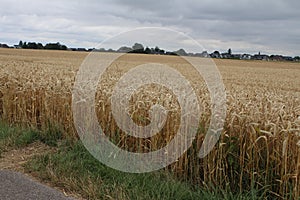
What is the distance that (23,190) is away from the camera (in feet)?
11.9

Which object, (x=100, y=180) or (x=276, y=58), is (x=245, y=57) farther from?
(x=100, y=180)

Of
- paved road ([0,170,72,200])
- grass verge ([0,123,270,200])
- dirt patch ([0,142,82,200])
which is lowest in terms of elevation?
dirt patch ([0,142,82,200])

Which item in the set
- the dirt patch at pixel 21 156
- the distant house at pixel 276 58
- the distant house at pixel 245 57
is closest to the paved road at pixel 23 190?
the dirt patch at pixel 21 156

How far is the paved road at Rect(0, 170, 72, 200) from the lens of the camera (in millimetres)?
3461

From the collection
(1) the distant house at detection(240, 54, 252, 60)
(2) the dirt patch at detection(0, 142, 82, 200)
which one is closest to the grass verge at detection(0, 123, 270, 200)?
(2) the dirt patch at detection(0, 142, 82, 200)

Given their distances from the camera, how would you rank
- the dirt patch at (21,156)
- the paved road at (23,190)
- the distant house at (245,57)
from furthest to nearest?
the distant house at (245,57)
the dirt patch at (21,156)
the paved road at (23,190)

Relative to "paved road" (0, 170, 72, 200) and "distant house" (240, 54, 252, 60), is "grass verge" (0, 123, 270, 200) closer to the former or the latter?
"paved road" (0, 170, 72, 200)

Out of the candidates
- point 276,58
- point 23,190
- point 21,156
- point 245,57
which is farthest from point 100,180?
point 276,58

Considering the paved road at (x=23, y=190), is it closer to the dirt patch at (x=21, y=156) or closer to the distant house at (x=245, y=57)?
the dirt patch at (x=21, y=156)

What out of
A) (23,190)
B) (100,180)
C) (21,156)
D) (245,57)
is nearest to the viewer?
(23,190)

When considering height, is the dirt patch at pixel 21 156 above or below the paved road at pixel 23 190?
below

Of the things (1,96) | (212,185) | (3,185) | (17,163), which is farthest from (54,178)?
(1,96)

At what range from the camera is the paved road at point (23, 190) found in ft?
11.4

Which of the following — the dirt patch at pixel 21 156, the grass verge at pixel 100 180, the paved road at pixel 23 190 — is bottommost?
the dirt patch at pixel 21 156
